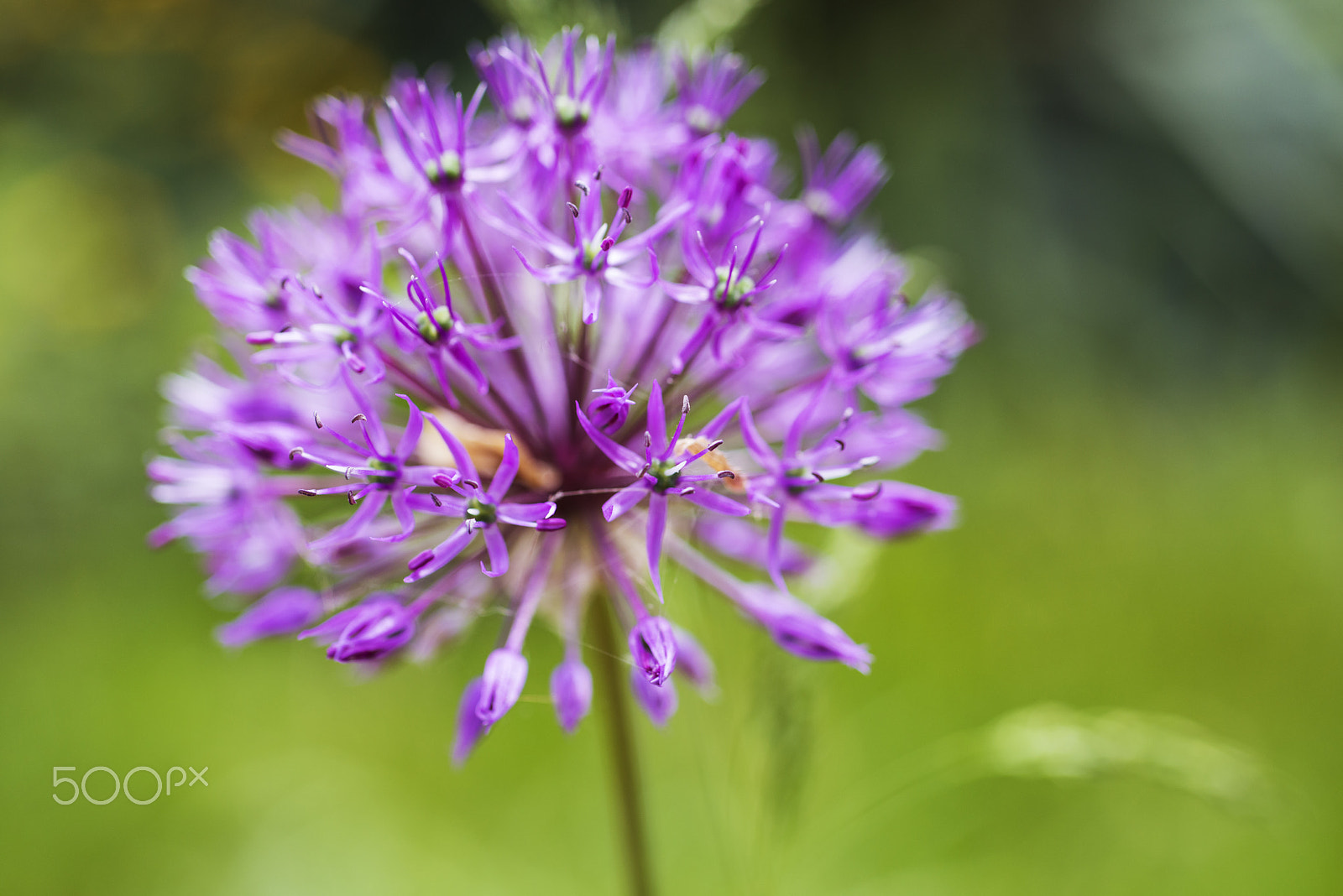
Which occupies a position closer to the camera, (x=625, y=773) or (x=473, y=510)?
(x=473, y=510)

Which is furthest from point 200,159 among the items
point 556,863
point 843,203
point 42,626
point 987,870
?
point 987,870

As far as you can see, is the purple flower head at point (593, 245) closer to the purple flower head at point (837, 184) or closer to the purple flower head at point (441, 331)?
the purple flower head at point (441, 331)

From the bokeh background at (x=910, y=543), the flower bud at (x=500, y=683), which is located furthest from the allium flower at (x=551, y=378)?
the bokeh background at (x=910, y=543)

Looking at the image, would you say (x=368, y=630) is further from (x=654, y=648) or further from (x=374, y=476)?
(x=654, y=648)

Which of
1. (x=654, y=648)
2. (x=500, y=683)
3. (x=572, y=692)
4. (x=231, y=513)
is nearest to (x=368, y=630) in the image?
(x=500, y=683)

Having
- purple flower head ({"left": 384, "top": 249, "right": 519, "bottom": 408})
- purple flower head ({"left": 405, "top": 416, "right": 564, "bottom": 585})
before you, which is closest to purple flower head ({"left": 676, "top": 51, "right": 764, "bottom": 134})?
purple flower head ({"left": 384, "top": 249, "right": 519, "bottom": 408})

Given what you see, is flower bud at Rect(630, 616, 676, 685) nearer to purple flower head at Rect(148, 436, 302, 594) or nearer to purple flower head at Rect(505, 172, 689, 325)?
purple flower head at Rect(505, 172, 689, 325)
